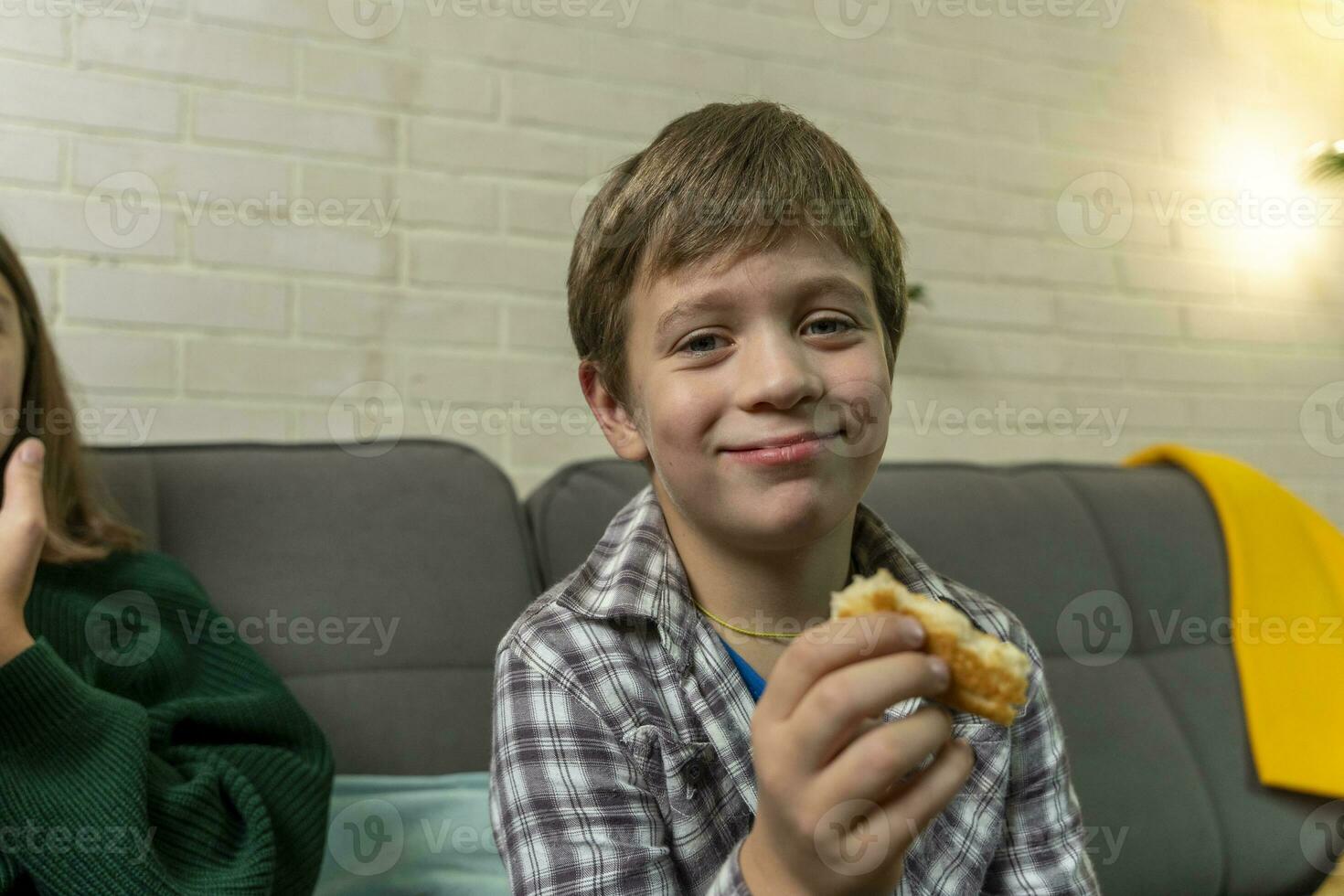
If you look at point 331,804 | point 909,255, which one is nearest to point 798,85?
point 909,255

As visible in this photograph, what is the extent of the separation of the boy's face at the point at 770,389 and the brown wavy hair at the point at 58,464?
0.63m

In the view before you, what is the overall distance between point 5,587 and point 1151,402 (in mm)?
2193

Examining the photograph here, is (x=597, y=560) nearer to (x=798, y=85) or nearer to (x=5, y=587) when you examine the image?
(x=5, y=587)

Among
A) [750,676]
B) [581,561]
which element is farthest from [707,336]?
[581,561]

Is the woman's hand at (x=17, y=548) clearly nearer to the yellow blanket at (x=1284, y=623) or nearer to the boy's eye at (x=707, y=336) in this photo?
the boy's eye at (x=707, y=336)

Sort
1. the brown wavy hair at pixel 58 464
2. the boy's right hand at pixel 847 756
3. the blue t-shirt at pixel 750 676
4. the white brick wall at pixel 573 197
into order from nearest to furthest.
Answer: the boy's right hand at pixel 847 756 → the blue t-shirt at pixel 750 676 → the brown wavy hair at pixel 58 464 → the white brick wall at pixel 573 197

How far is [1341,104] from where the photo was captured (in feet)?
8.95

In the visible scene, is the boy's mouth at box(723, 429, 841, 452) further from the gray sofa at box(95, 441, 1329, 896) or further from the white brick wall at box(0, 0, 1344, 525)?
the white brick wall at box(0, 0, 1344, 525)

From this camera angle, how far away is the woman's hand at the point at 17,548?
95 cm

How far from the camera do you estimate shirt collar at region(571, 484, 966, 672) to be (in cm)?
95

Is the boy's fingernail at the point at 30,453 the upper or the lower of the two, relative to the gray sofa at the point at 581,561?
upper

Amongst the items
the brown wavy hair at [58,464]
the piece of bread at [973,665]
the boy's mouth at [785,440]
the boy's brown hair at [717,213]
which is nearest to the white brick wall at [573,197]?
the brown wavy hair at [58,464]

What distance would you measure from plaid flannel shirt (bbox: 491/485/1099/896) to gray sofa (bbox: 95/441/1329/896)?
1.02 ft

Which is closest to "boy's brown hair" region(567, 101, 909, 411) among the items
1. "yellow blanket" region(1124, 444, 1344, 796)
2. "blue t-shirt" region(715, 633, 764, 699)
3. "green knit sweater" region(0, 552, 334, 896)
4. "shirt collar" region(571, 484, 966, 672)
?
"shirt collar" region(571, 484, 966, 672)
